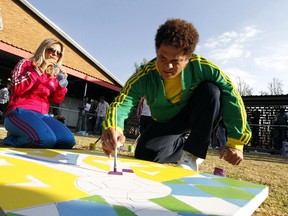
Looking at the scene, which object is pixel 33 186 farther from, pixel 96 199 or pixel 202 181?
pixel 202 181

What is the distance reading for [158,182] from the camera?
1272 mm

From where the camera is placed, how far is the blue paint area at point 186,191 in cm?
110

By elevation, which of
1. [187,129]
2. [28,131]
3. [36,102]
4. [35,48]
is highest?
[35,48]

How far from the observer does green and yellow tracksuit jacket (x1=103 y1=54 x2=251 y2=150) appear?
184 cm

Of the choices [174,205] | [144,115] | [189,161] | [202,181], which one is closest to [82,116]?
[144,115]

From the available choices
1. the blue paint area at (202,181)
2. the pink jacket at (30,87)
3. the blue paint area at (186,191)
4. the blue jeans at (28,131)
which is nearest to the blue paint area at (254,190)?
the blue paint area at (202,181)

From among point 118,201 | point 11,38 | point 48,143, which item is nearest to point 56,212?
point 118,201

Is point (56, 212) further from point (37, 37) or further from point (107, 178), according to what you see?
point (37, 37)

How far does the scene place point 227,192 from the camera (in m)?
1.20

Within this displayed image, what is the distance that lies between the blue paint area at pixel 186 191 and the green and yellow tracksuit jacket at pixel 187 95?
A: 658mm

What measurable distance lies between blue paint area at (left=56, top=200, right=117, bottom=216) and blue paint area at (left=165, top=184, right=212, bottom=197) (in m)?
0.37

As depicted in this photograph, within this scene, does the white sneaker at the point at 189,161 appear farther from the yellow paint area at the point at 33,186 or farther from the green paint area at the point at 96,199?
the green paint area at the point at 96,199

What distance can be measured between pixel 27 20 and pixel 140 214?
13624mm

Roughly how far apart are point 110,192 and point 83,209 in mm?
206
